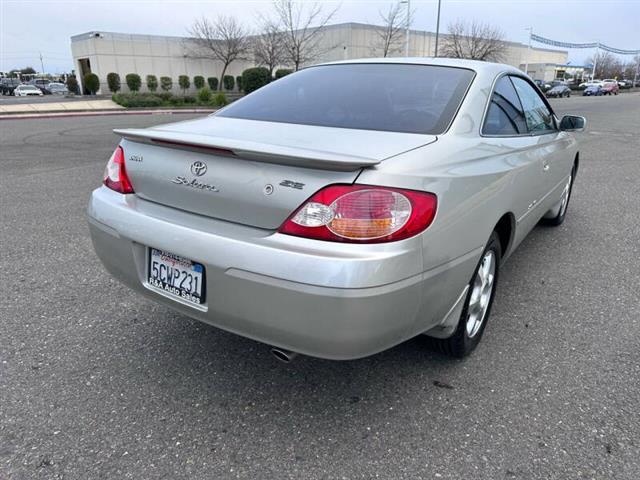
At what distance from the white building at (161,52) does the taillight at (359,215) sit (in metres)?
47.6

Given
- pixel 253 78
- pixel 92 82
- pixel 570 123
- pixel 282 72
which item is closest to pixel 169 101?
pixel 253 78

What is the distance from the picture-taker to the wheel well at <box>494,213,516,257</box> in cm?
285

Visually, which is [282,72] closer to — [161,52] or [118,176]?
[161,52]

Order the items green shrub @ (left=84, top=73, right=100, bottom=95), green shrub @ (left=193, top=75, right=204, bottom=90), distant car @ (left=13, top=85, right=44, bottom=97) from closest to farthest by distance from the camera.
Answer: green shrub @ (left=84, top=73, right=100, bottom=95) < green shrub @ (left=193, top=75, right=204, bottom=90) < distant car @ (left=13, top=85, right=44, bottom=97)

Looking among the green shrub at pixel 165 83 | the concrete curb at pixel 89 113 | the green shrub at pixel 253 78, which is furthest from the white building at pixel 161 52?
the concrete curb at pixel 89 113

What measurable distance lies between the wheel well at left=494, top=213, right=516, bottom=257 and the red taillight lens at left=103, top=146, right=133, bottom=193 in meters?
1.98

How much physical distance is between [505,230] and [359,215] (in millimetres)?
1461

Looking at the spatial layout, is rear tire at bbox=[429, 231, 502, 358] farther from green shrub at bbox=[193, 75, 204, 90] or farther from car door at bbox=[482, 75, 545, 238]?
green shrub at bbox=[193, 75, 204, 90]

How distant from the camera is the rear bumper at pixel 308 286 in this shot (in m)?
1.81

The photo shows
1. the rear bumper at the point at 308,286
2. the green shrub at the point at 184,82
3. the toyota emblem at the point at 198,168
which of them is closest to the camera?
the rear bumper at the point at 308,286

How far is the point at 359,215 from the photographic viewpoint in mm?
1854

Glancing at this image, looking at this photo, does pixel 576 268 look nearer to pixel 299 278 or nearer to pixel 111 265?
pixel 299 278

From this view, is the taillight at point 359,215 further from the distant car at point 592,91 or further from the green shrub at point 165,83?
the distant car at point 592,91

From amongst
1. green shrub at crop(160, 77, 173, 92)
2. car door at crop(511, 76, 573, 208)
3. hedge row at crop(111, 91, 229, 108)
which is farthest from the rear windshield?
green shrub at crop(160, 77, 173, 92)
